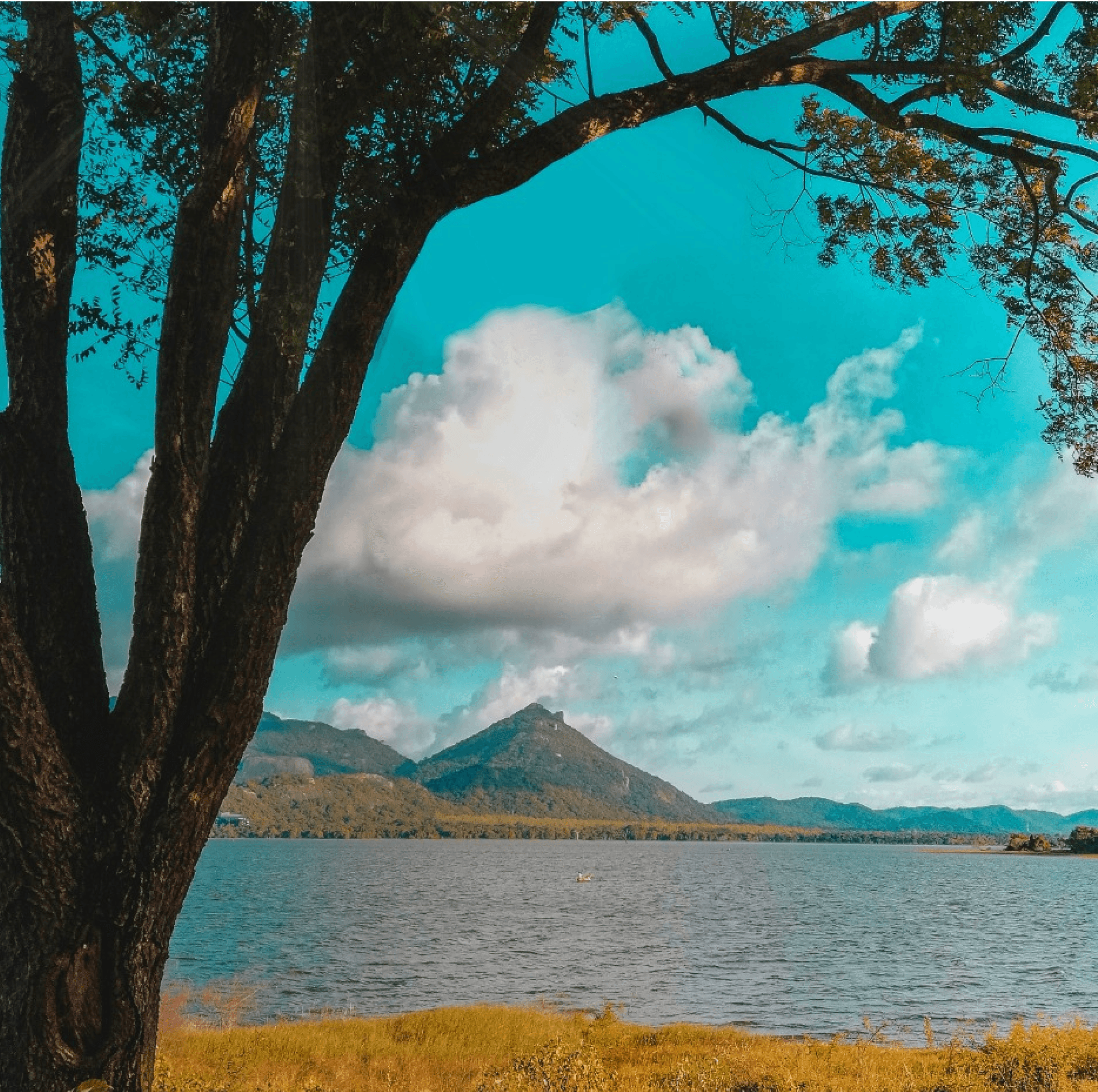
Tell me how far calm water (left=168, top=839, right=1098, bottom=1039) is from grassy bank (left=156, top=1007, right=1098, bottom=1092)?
613 centimetres

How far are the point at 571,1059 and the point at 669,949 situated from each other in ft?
125

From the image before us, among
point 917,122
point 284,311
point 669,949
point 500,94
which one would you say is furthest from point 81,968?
point 669,949

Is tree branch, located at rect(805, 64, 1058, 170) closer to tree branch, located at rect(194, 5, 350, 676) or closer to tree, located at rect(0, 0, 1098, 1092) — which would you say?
tree, located at rect(0, 0, 1098, 1092)

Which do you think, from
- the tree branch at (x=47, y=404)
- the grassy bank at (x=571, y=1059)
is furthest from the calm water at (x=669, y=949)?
the tree branch at (x=47, y=404)

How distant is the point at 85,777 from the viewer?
16.1 feet

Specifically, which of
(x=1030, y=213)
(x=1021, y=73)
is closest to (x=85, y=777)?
(x=1021, y=73)

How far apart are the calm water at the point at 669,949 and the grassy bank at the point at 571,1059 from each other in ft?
20.1

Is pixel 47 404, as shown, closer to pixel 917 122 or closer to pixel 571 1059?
pixel 917 122

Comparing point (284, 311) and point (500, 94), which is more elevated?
point (500, 94)

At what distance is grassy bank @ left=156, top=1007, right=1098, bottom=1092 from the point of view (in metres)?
11.1

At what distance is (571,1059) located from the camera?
1030cm

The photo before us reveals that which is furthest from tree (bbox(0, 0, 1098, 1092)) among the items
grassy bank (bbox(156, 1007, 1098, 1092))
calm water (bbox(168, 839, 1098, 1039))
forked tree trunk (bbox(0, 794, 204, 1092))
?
calm water (bbox(168, 839, 1098, 1039))

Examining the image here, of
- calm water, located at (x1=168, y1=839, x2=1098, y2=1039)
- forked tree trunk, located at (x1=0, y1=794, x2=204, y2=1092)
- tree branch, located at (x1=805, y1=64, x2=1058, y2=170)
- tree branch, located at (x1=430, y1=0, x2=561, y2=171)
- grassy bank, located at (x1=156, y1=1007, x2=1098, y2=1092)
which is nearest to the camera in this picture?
forked tree trunk, located at (x1=0, y1=794, x2=204, y2=1092)

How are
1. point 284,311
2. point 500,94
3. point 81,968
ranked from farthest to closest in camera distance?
point 500,94
point 284,311
point 81,968
